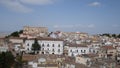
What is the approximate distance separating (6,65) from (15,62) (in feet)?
5.25

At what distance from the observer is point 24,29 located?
74750 mm

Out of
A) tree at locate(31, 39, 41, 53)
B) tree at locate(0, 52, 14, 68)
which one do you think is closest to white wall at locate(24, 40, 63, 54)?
tree at locate(31, 39, 41, 53)

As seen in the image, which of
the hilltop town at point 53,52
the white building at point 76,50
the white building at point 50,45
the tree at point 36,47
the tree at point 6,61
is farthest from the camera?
the white building at point 76,50

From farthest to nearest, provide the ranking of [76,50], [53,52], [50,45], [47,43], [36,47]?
[76,50], [50,45], [53,52], [47,43], [36,47]

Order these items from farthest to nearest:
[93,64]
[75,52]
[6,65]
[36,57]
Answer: [75,52] < [36,57] < [93,64] < [6,65]

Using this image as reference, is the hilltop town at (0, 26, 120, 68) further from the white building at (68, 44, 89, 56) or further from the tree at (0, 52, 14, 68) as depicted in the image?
the tree at (0, 52, 14, 68)

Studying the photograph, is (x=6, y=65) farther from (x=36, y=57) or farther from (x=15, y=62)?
(x=36, y=57)

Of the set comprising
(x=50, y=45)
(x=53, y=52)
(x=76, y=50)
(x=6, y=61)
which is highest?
(x=6, y=61)

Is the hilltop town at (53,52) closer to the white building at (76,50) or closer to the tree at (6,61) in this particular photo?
the white building at (76,50)

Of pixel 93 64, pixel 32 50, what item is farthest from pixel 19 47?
pixel 93 64

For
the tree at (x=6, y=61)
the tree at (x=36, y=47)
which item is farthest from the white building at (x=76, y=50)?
the tree at (x=6, y=61)

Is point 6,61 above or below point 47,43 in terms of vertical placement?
above

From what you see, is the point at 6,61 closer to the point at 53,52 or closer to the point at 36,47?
the point at 36,47

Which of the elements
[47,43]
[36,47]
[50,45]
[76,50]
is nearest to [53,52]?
[50,45]
